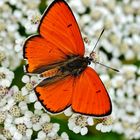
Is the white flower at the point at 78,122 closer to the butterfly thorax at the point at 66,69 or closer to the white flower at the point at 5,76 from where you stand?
the butterfly thorax at the point at 66,69

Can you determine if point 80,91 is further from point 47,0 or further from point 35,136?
point 47,0

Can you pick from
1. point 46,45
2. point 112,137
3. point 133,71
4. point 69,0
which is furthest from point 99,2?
point 46,45

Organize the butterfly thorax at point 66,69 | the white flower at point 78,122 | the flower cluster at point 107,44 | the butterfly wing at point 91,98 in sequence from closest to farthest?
the butterfly wing at point 91,98
the butterfly thorax at point 66,69
the white flower at point 78,122
the flower cluster at point 107,44

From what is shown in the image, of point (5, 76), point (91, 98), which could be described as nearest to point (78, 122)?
point (91, 98)

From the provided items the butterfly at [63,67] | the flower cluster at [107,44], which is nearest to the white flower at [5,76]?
the flower cluster at [107,44]

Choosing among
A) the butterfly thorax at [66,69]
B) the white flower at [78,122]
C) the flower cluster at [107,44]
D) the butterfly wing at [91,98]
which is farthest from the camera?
the flower cluster at [107,44]

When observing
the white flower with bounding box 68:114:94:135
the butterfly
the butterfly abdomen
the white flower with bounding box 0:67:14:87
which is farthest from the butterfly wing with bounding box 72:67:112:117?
the white flower with bounding box 0:67:14:87

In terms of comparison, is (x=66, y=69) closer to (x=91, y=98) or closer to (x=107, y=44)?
(x=91, y=98)

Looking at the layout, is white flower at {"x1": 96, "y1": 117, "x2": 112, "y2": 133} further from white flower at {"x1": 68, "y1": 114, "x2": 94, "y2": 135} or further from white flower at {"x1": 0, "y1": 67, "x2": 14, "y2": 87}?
white flower at {"x1": 0, "y1": 67, "x2": 14, "y2": 87}
